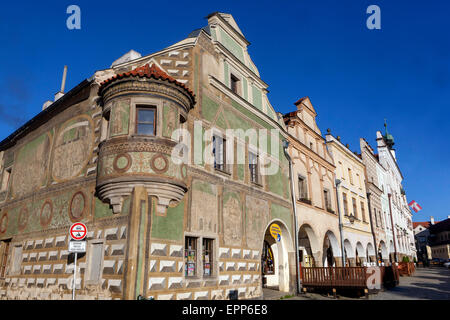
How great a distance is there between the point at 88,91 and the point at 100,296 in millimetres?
8083

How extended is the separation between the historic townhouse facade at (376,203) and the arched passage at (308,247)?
13.9 metres

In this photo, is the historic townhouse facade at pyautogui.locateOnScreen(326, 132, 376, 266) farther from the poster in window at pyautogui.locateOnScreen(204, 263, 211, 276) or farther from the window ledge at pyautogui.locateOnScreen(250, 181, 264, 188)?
the poster in window at pyautogui.locateOnScreen(204, 263, 211, 276)

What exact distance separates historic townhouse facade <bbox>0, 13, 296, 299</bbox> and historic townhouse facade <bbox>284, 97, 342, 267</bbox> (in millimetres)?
2508

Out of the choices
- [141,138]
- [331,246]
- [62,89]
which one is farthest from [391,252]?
[141,138]

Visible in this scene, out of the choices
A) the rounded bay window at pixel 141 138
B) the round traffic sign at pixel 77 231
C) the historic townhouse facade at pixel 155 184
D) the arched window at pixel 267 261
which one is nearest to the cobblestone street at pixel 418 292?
the historic townhouse facade at pixel 155 184

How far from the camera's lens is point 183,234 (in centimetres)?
1154

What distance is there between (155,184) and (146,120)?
2285 mm

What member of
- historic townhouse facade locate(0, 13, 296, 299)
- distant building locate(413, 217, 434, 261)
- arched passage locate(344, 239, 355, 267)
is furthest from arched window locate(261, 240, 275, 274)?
distant building locate(413, 217, 434, 261)

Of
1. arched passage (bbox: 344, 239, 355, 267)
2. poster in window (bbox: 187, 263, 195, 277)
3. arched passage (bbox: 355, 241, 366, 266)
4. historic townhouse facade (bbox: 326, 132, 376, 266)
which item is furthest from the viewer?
arched passage (bbox: 355, 241, 366, 266)

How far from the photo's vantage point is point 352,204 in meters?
29.2

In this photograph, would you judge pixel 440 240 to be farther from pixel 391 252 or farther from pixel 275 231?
pixel 275 231

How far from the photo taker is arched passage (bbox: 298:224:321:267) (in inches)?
835
